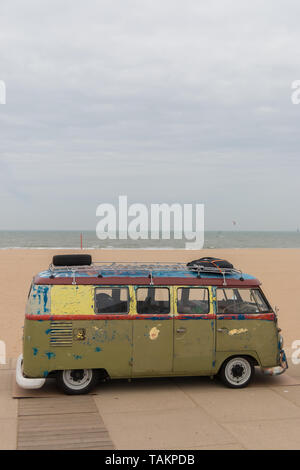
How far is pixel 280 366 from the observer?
10.1 m

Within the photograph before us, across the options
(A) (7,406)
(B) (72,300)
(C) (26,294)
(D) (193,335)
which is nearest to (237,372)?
(D) (193,335)

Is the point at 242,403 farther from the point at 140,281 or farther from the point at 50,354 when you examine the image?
the point at 50,354

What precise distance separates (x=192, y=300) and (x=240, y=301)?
878 mm

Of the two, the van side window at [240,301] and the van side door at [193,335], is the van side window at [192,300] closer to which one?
the van side door at [193,335]

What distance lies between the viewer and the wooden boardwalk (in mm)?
7279

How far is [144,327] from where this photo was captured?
9.48 m

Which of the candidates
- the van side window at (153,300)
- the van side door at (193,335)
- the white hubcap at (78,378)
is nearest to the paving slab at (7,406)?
the white hubcap at (78,378)

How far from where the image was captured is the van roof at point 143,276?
945 centimetres

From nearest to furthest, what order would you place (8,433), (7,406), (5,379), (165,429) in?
(8,433), (165,429), (7,406), (5,379)

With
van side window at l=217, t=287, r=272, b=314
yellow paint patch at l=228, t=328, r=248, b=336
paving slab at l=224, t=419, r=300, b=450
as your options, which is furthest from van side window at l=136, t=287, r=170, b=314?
paving slab at l=224, t=419, r=300, b=450

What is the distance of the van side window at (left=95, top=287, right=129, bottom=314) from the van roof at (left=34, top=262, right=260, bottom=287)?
129 millimetres
